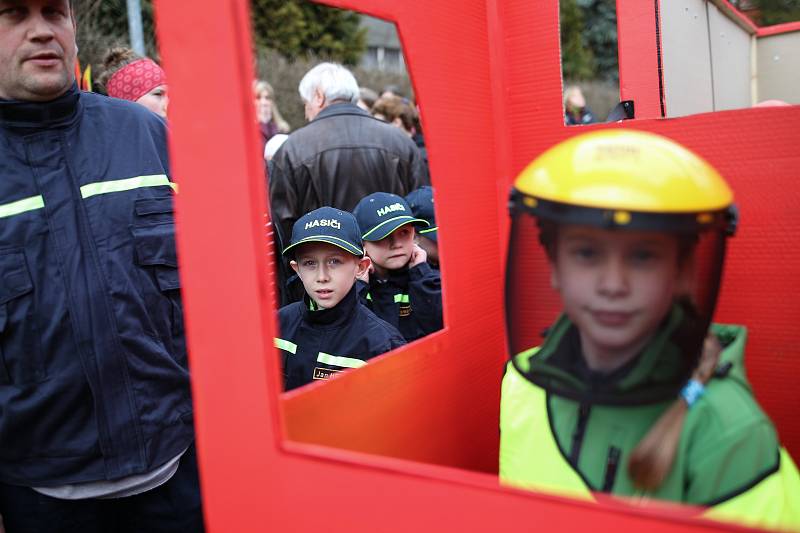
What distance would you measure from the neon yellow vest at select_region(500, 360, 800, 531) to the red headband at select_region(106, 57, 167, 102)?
2756 millimetres

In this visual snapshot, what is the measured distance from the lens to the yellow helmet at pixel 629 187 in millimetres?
1090

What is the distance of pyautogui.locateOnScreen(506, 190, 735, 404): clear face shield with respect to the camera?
3.67ft

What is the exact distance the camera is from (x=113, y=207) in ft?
6.40

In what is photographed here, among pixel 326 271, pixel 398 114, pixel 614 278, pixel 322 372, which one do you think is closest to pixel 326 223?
pixel 326 271

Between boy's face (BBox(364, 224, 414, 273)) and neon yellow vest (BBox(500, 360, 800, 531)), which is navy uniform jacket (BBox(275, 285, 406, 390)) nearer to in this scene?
boy's face (BBox(364, 224, 414, 273))

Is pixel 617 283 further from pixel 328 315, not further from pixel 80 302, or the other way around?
pixel 328 315

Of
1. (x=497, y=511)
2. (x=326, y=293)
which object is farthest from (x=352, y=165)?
(x=497, y=511)

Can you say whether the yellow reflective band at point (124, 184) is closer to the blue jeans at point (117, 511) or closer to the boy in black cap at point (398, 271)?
the blue jeans at point (117, 511)

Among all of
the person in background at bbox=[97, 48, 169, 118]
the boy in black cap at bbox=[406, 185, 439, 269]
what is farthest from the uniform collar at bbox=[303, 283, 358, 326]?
the person in background at bbox=[97, 48, 169, 118]

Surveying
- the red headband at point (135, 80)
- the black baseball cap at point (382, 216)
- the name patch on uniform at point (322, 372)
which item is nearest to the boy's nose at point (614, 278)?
the name patch on uniform at point (322, 372)

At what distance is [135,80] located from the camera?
12.1ft

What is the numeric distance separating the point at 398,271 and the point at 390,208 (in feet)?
0.93

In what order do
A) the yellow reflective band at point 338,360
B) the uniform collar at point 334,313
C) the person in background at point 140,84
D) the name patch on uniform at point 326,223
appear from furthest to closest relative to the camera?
the person in background at point 140,84, the name patch on uniform at point 326,223, the uniform collar at point 334,313, the yellow reflective band at point 338,360

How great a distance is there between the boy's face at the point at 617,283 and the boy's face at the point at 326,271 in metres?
1.54
